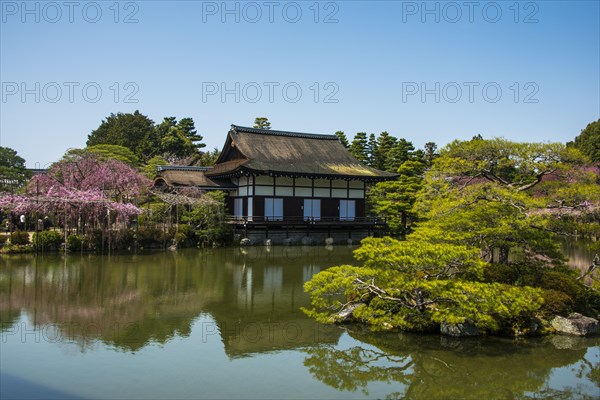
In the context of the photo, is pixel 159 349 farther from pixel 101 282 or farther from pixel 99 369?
pixel 101 282

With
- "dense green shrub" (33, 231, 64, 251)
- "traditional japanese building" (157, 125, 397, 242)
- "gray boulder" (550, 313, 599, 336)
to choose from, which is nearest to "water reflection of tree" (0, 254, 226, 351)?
"dense green shrub" (33, 231, 64, 251)

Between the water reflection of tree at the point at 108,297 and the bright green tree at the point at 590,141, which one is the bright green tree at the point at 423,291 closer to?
the water reflection of tree at the point at 108,297

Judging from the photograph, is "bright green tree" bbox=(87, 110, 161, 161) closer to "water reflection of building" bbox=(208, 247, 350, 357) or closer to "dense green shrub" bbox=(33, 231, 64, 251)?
"dense green shrub" bbox=(33, 231, 64, 251)

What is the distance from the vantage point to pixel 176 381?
286 inches

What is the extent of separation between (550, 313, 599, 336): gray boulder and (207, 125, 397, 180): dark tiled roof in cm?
1821

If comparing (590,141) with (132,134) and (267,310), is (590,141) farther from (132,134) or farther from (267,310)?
(132,134)

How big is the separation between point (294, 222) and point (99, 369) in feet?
64.7

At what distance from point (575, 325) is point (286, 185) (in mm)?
19447

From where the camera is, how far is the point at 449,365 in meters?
8.32

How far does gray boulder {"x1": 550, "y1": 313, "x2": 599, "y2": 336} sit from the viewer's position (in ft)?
32.8

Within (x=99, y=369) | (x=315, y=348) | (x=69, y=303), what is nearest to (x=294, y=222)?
(x=69, y=303)

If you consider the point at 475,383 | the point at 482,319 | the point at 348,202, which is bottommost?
the point at 475,383

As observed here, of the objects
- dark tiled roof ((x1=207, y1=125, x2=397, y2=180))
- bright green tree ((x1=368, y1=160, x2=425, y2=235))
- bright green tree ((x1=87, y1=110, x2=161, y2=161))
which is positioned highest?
bright green tree ((x1=87, y1=110, x2=161, y2=161))

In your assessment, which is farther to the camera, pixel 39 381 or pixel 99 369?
pixel 99 369
